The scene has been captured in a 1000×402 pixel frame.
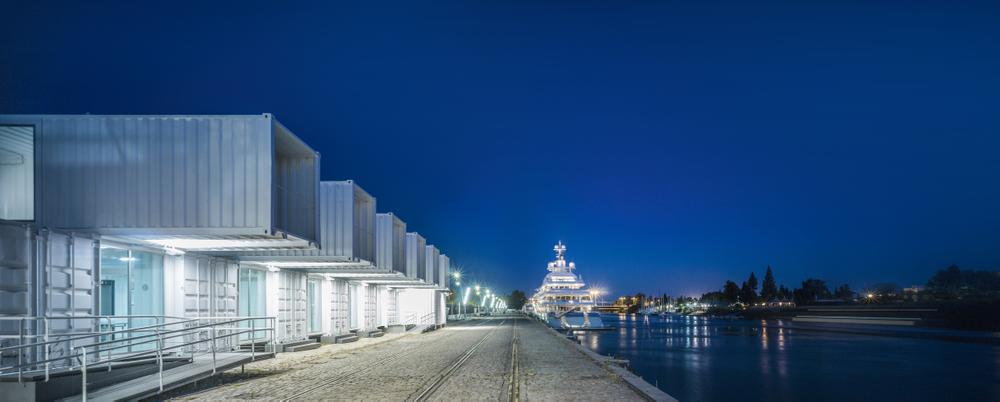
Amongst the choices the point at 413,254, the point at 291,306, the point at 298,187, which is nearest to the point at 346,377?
the point at 298,187

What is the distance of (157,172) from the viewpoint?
1723cm

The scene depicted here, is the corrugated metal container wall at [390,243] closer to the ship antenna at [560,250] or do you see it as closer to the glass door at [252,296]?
the glass door at [252,296]

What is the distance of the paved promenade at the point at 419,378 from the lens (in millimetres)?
15398

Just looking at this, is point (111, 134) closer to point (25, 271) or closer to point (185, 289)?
point (25, 271)

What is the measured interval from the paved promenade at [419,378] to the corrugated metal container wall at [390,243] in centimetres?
1093

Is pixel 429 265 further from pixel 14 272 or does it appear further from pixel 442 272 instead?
pixel 14 272

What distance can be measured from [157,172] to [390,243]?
23.6m

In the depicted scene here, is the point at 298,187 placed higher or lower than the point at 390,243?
higher

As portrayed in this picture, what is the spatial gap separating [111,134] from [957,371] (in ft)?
192

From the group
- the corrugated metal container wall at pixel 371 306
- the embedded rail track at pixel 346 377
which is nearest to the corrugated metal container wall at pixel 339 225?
the embedded rail track at pixel 346 377

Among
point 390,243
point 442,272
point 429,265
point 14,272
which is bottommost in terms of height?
point 442,272

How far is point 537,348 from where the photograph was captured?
33281mm

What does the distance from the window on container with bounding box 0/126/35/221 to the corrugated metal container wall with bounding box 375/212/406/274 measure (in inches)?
856

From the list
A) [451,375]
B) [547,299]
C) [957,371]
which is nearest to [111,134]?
[451,375]
